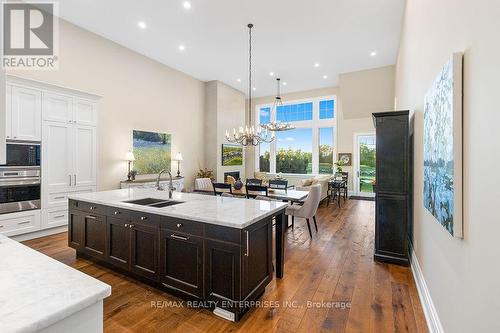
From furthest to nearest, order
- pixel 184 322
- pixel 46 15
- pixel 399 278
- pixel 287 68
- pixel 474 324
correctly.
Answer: pixel 287 68 < pixel 46 15 < pixel 399 278 < pixel 184 322 < pixel 474 324

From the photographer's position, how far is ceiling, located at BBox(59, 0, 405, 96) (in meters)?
4.35

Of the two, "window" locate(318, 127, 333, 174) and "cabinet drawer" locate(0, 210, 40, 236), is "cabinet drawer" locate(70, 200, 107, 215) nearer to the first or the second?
"cabinet drawer" locate(0, 210, 40, 236)

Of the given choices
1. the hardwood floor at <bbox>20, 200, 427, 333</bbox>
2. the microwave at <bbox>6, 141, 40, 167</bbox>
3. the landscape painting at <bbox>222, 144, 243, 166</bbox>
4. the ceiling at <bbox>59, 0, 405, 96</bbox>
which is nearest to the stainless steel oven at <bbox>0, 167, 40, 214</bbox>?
the microwave at <bbox>6, 141, 40, 167</bbox>

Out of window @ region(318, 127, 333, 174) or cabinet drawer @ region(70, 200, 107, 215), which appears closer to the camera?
cabinet drawer @ region(70, 200, 107, 215)

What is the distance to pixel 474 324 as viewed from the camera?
1.26m

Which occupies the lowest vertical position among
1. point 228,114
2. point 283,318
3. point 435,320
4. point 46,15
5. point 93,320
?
point 283,318

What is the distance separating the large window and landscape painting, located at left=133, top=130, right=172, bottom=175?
4.58 m

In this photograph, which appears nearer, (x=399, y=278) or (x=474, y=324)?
(x=474, y=324)

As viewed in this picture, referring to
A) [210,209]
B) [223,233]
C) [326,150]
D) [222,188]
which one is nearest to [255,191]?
[222,188]

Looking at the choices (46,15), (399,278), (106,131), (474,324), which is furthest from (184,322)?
(46,15)

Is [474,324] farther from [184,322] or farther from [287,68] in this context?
[287,68]

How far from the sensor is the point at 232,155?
9.23 metres

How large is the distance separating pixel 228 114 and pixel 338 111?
162 inches

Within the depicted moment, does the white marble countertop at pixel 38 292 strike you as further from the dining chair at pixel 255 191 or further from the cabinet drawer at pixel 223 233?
the dining chair at pixel 255 191
